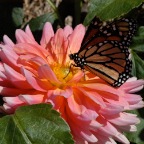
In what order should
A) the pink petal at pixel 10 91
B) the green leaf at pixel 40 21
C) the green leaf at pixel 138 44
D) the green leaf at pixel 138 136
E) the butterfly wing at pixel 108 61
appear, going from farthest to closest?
1. the green leaf at pixel 40 21
2. the green leaf at pixel 138 44
3. the green leaf at pixel 138 136
4. the butterfly wing at pixel 108 61
5. the pink petal at pixel 10 91

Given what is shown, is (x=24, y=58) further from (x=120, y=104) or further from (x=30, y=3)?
(x=30, y=3)

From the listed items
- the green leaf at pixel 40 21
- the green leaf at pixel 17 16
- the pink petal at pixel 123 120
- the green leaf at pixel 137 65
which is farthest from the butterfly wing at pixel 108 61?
the green leaf at pixel 17 16

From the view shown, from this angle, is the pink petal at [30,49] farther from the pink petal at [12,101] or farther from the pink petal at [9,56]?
the pink petal at [12,101]

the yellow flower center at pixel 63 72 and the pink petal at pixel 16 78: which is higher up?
the pink petal at pixel 16 78

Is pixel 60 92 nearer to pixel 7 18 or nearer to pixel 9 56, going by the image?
pixel 9 56

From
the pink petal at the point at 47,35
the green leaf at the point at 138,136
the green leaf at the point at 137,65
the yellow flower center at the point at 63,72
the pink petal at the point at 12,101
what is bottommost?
the green leaf at the point at 138,136

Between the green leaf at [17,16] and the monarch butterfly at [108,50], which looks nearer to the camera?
the monarch butterfly at [108,50]

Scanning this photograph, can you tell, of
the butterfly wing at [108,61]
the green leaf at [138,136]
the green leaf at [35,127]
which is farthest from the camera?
the green leaf at [138,136]
